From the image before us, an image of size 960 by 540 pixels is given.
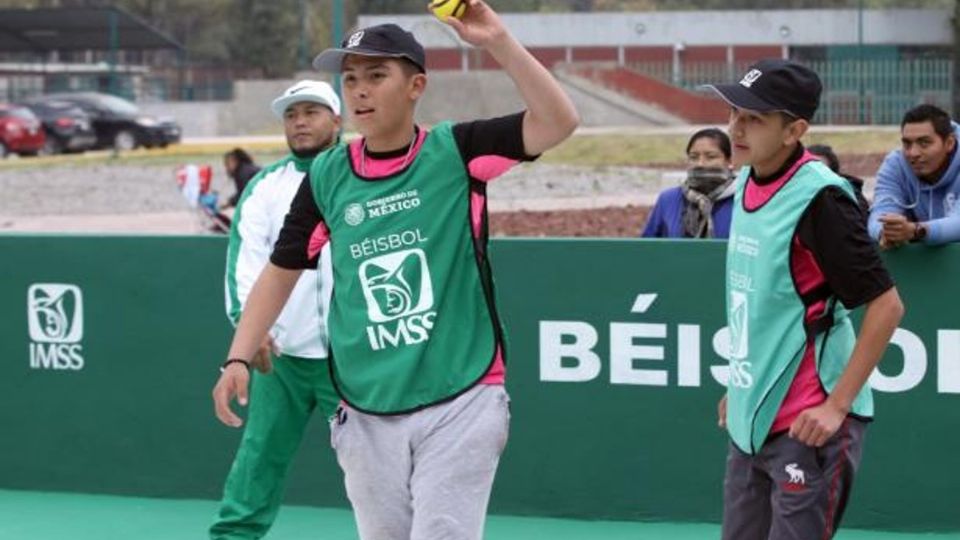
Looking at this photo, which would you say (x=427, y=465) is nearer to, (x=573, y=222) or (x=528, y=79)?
(x=528, y=79)

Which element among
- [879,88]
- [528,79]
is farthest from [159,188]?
[528,79]

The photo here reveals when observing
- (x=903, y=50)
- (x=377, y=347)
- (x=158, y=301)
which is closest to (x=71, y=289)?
(x=158, y=301)

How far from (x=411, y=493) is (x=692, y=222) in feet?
11.8

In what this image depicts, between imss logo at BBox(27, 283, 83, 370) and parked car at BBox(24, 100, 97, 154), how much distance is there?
40421 millimetres

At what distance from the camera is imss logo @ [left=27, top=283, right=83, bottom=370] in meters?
9.24

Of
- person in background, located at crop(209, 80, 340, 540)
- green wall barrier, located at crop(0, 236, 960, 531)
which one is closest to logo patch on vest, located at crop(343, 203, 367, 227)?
person in background, located at crop(209, 80, 340, 540)

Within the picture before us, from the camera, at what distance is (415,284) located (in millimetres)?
5043

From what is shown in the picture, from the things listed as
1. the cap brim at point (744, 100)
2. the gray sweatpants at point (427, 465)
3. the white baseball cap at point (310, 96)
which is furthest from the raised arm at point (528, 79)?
the white baseball cap at point (310, 96)

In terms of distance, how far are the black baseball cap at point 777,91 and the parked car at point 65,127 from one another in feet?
148

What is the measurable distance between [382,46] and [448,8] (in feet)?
1.30

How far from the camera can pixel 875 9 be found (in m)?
54.1

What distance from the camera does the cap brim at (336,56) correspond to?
16.3 feet

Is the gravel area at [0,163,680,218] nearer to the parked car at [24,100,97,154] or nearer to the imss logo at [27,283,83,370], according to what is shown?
the parked car at [24,100,97,154]

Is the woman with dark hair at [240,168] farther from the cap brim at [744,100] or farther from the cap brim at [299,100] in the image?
the cap brim at [744,100]
